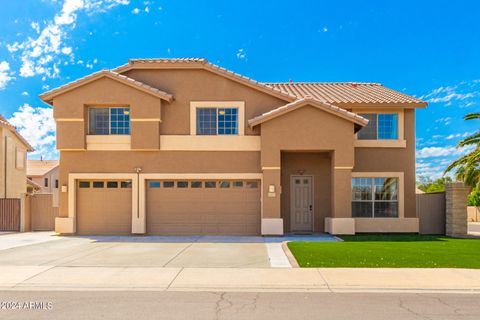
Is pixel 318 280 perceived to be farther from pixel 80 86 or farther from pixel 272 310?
pixel 80 86

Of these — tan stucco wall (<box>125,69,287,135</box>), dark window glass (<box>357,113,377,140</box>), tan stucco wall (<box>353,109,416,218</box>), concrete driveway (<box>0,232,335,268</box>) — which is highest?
tan stucco wall (<box>125,69,287,135</box>)

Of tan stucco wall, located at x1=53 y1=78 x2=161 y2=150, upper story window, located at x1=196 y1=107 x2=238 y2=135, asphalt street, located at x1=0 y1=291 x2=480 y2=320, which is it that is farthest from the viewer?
upper story window, located at x1=196 y1=107 x2=238 y2=135

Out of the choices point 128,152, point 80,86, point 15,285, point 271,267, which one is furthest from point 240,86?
point 15,285

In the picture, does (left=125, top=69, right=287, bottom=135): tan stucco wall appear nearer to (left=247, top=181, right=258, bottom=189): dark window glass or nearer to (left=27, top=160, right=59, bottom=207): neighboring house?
(left=247, top=181, right=258, bottom=189): dark window glass

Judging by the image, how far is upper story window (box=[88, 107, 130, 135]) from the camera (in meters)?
18.8

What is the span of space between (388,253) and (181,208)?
9.01 metres

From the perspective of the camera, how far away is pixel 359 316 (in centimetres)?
695

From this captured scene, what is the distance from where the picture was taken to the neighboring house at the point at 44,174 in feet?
167

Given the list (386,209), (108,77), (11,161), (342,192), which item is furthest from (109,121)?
(11,161)

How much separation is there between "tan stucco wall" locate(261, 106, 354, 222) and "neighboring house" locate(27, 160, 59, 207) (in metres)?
38.2

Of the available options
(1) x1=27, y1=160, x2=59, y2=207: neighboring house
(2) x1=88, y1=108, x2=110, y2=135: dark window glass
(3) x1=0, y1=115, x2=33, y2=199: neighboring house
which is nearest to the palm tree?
(2) x1=88, y1=108, x2=110, y2=135: dark window glass

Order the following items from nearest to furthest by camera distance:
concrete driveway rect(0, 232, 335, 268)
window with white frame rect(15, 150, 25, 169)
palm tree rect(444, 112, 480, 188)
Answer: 1. concrete driveway rect(0, 232, 335, 268)
2. palm tree rect(444, 112, 480, 188)
3. window with white frame rect(15, 150, 25, 169)

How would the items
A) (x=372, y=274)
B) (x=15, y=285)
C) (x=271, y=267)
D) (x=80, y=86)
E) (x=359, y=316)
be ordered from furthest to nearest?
(x=80, y=86), (x=271, y=267), (x=372, y=274), (x=15, y=285), (x=359, y=316)

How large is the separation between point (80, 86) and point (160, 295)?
12851mm
